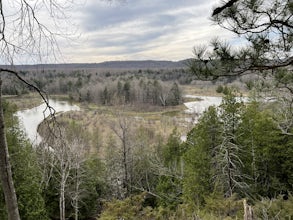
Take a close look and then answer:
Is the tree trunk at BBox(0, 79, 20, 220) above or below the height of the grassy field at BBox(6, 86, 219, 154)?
above

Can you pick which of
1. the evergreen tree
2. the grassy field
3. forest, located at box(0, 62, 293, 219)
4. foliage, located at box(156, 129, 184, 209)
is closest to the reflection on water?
forest, located at box(0, 62, 293, 219)

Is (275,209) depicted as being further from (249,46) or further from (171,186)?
(171,186)

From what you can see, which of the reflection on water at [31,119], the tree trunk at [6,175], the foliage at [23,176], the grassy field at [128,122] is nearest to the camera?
the tree trunk at [6,175]

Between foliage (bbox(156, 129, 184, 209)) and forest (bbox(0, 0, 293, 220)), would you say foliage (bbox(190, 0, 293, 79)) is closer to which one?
forest (bbox(0, 0, 293, 220))

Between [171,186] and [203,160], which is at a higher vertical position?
[203,160]

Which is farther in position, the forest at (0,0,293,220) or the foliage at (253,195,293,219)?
the foliage at (253,195,293,219)

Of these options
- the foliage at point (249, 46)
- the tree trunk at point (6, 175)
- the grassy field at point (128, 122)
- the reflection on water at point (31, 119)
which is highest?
the foliage at point (249, 46)

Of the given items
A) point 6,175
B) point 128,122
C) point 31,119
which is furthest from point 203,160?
point 31,119

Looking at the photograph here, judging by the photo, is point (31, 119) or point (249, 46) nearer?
point (249, 46)

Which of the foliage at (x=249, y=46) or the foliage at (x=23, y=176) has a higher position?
the foliage at (x=249, y=46)

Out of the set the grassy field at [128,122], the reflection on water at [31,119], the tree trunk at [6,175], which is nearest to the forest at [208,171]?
the reflection on water at [31,119]

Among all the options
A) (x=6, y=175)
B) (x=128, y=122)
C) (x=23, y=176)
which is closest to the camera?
(x=6, y=175)

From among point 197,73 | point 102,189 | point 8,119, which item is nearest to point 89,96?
point 102,189

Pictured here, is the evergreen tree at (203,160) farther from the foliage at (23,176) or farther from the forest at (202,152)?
the foliage at (23,176)
